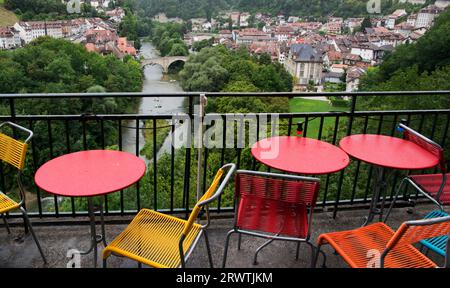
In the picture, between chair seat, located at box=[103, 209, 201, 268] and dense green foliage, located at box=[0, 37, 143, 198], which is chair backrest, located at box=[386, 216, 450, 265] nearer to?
chair seat, located at box=[103, 209, 201, 268]

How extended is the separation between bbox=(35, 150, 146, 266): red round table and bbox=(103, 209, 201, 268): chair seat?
1.00 ft

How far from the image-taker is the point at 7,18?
3950 centimetres

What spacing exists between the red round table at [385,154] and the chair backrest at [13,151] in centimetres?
225

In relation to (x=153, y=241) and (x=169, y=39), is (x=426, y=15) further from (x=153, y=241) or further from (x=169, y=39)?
(x=153, y=241)

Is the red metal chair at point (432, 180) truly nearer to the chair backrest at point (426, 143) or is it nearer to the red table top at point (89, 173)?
the chair backrest at point (426, 143)

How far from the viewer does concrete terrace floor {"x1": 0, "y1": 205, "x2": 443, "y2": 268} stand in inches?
108

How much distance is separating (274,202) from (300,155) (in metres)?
0.43

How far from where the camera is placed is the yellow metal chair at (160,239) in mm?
1988

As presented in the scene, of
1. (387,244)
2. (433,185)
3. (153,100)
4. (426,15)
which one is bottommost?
(153,100)

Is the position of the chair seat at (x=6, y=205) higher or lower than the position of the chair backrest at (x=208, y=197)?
lower

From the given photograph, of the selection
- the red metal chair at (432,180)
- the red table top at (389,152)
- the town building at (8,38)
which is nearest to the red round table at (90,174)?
the red table top at (389,152)

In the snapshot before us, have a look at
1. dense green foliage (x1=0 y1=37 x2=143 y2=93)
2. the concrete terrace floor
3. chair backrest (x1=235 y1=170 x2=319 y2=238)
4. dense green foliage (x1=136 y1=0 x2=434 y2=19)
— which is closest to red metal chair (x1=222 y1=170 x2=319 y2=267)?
chair backrest (x1=235 y1=170 x2=319 y2=238)

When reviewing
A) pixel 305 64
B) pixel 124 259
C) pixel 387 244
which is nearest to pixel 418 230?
pixel 387 244

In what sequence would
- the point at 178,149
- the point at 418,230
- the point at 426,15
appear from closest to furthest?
the point at 418,230 < the point at 178,149 < the point at 426,15
